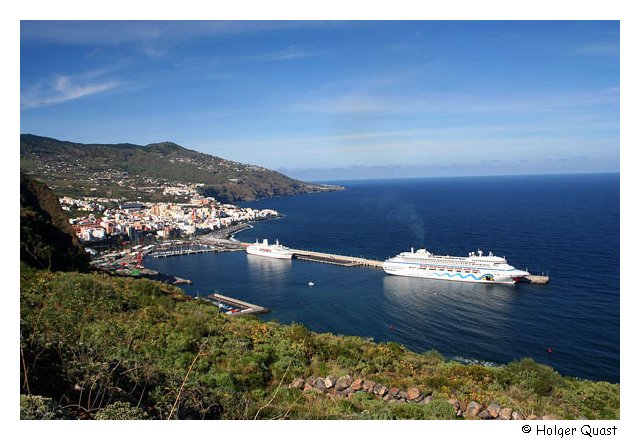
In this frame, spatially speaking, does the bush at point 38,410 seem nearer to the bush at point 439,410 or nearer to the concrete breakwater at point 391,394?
the concrete breakwater at point 391,394

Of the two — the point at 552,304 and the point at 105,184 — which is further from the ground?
the point at 105,184

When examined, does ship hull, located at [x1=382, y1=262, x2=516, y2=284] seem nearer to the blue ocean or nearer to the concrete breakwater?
the blue ocean

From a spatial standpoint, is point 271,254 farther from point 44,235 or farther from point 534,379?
point 534,379

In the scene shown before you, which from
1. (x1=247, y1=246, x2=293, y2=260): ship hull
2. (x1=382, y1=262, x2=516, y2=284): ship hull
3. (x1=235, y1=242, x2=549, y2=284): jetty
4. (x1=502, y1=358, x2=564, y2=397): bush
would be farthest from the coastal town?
(x1=502, y1=358, x2=564, y2=397): bush

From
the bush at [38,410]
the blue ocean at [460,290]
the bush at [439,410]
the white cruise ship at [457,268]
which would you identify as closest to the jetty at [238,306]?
the blue ocean at [460,290]

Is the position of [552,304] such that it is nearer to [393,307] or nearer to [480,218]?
[393,307]
